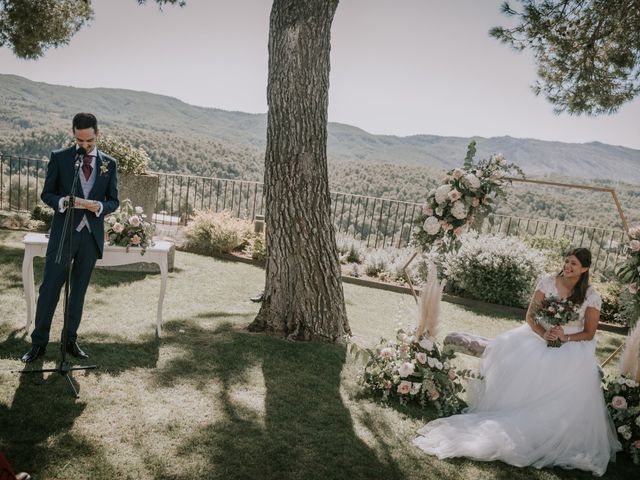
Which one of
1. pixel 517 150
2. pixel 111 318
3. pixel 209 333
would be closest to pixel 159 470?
pixel 209 333

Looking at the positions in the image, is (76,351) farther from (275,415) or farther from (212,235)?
(212,235)

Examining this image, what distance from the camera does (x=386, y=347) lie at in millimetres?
4449

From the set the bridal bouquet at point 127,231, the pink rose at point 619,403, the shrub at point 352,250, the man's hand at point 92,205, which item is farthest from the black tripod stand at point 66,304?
the shrub at point 352,250

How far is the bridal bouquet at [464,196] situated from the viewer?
4094mm

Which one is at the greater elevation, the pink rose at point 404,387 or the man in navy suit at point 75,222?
the man in navy suit at point 75,222

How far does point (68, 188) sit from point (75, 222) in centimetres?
31

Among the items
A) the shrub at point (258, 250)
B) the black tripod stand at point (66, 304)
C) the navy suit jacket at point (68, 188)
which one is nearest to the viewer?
the black tripod stand at point (66, 304)

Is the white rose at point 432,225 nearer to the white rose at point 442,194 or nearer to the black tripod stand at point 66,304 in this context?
the white rose at point 442,194

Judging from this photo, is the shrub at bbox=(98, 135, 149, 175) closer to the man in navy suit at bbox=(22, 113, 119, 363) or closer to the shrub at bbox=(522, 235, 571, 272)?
the man in navy suit at bbox=(22, 113, 119, 363)

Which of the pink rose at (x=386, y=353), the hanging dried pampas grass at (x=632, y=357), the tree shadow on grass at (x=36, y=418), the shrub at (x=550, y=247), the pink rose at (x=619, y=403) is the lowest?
the tree shadow on grass at (x=36, y=418)

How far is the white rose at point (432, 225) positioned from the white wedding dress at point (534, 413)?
4.05 ft

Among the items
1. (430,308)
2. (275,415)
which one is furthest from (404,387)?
(275,415)

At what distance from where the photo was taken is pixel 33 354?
390 cm

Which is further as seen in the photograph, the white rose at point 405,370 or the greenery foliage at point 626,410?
the white rose at point 405,370
